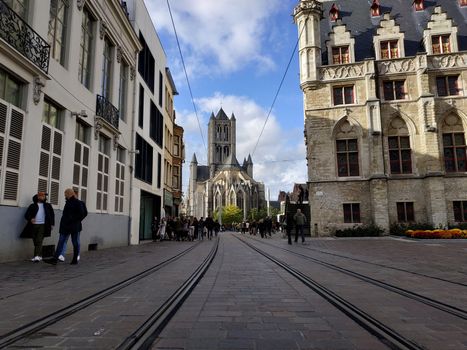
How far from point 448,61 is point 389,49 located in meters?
4.13

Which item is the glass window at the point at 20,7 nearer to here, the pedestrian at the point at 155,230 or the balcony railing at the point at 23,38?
the balcony railing at the point at 23,38

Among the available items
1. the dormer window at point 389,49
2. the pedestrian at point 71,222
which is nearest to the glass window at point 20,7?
the pedestrian at point 71,222

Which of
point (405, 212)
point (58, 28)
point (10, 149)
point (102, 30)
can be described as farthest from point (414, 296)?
point (405, 212)

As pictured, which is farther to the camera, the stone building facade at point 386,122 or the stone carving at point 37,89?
the stone building facade at point 386,122

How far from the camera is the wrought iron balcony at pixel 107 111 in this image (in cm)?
1429

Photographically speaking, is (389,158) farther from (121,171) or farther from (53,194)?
(53,194)

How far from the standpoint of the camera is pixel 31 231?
879 centimetres

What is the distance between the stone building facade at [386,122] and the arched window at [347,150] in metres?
0.07

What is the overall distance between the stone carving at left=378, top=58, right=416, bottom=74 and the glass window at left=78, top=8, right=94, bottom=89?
21150mm

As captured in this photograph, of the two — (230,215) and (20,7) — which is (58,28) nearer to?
(20,7)

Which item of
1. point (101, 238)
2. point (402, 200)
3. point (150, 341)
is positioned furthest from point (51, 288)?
point (402, 200)

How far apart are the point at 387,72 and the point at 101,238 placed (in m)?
23.2

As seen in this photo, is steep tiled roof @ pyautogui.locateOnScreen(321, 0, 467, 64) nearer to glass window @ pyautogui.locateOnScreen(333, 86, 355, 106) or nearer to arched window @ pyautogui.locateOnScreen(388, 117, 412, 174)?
glass window @ pyautogui.locateOnScreen(333, 86, 355, 106)

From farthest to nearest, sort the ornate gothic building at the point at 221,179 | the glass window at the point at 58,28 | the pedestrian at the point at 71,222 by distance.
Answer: the ornate gothic building at the point at 221,179 < the glass window at the point at 58,28 < the pedestrian at the point at 71,222
